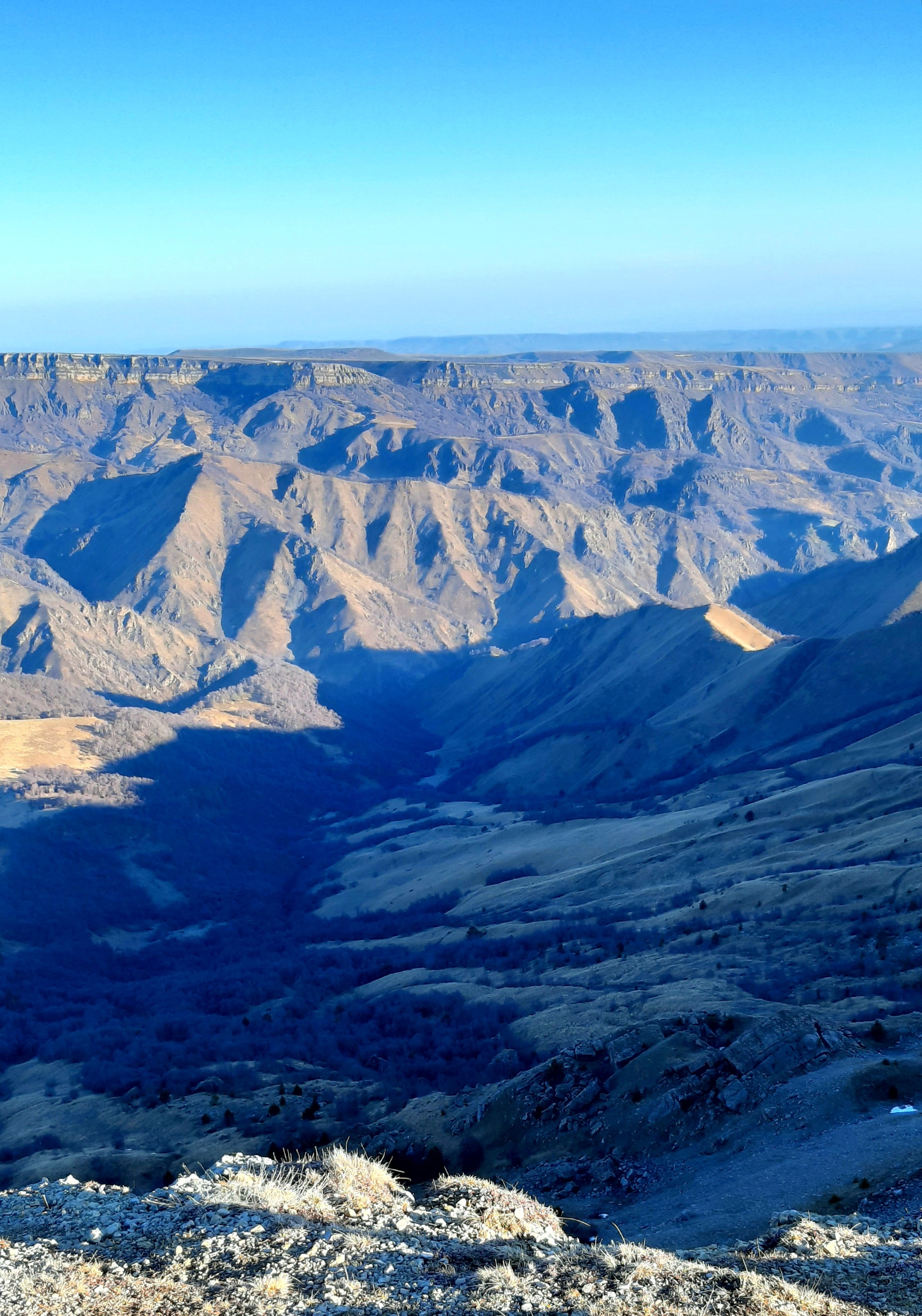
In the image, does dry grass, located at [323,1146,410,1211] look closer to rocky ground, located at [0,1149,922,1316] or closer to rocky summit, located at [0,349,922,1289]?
rocky ground, located at [0,1149,922,1316]

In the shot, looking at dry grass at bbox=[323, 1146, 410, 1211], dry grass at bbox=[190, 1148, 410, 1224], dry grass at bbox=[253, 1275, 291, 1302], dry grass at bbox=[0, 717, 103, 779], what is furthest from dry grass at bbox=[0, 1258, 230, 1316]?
dry grass at bbox=[0, 717, 103, 779]

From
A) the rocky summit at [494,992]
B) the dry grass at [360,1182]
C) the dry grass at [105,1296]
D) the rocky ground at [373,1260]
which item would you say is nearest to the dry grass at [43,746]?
the rocky summit at [494,992]

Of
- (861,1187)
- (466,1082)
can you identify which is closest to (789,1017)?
(861,1187)

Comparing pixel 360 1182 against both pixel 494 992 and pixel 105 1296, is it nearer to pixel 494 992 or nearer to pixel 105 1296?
pixel 105 1296

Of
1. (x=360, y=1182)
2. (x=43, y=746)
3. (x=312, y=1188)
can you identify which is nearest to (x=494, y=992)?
(x=360, y=1182)

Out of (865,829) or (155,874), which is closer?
(865,829)

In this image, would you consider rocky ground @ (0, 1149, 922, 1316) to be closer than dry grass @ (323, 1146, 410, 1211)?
Yes

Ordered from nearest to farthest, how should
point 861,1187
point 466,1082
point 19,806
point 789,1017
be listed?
point 861,1187, point 789,1017, point 466,1082, point 19,806

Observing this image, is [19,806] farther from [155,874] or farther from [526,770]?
[526,770]
